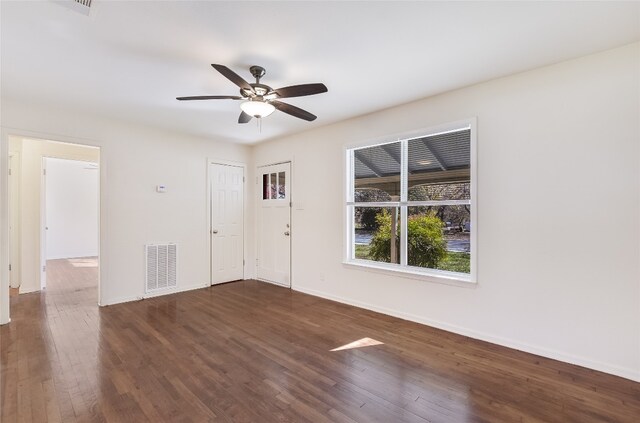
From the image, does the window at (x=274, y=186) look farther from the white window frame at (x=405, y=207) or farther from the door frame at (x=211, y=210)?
the white window frame at (x=405, y=207)

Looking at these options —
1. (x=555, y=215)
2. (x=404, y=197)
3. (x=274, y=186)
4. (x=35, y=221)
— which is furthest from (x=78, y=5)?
(x=35, y=221)

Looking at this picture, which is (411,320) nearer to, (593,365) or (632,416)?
(593,365)

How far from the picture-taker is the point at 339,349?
2828 millimetres

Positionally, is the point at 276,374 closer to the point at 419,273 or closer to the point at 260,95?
the point at 419,273

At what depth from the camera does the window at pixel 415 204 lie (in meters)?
3.29

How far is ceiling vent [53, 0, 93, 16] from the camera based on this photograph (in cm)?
187

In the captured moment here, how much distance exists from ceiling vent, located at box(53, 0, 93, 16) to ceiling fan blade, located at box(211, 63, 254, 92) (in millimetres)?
783

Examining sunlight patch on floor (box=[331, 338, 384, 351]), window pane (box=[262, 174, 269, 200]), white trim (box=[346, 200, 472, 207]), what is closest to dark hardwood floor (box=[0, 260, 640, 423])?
sunlight patch on floor (box=[331, 338, 384, 351])

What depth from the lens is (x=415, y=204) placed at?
3584mm

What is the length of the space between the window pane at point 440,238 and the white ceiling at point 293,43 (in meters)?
1.34

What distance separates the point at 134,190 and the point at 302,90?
3.29m

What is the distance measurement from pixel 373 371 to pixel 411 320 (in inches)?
49.6

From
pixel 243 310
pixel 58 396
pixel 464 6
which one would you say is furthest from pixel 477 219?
pixel 58 396

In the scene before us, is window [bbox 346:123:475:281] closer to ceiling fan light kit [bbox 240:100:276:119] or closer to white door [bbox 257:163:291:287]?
white door [bbox 257:163:291:287]
